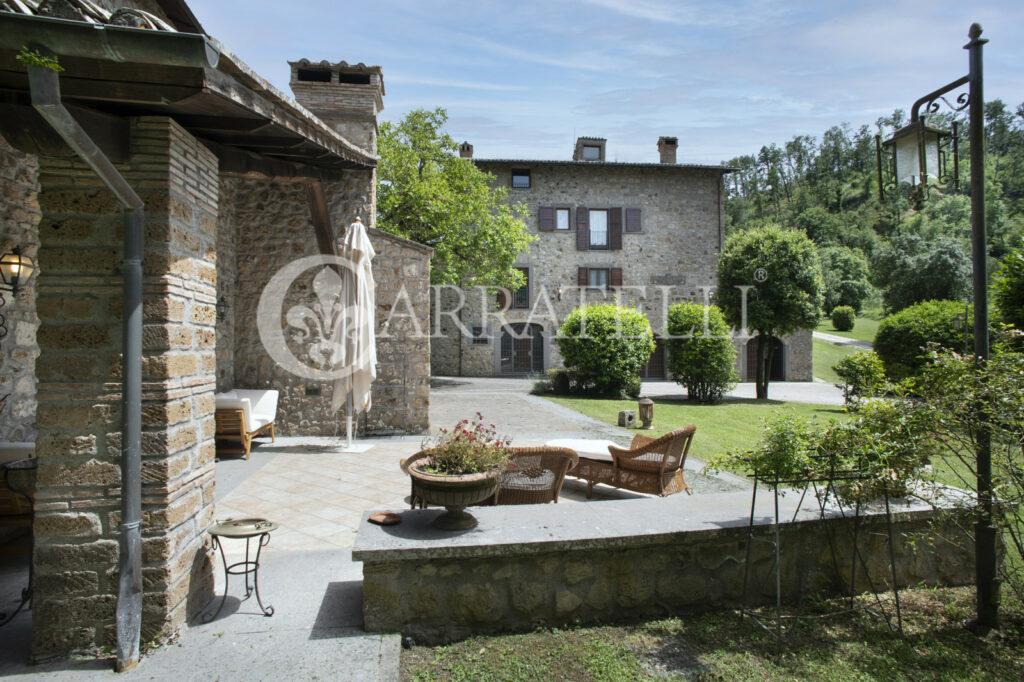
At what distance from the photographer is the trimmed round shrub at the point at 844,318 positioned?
30109mm

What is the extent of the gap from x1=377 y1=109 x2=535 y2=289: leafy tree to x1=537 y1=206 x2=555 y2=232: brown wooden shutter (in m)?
4.14

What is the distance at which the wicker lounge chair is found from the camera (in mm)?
4691

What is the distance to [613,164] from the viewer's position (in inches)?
843

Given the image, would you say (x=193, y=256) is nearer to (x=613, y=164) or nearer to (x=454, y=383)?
(x=454, y=383)

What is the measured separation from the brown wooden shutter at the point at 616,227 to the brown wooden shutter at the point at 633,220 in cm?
29

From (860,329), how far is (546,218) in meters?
20.1

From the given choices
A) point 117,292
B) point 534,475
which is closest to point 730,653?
point 534,475

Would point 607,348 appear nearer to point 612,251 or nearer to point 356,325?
point 612,251

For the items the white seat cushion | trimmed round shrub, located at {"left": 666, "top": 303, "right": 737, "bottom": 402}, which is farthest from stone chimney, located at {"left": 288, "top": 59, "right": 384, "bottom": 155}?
trimmed round shrub, located at {"left": 666, "top": 303, "right": 737, "bottom": 402}

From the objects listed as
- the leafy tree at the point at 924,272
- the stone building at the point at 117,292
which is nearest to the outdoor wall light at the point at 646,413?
the stone building at the point at 117,292

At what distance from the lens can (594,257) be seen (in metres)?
22.0

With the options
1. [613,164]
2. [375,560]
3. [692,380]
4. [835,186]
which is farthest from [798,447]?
[835,186]

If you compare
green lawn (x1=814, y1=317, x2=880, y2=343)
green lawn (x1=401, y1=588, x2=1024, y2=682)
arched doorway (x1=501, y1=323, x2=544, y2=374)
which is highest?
green lawn (x1=814, y1=317, x2=880, y2=343)

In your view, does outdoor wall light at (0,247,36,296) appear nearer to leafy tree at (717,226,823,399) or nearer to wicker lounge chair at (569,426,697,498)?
wicker lounge chair at (569,426,697,498)
